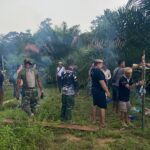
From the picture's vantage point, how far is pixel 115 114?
38.2ft

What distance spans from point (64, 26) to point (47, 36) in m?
1.51

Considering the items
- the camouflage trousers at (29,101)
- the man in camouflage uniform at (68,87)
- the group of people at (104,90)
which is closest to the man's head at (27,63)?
the camouflage trousers at (29,101)

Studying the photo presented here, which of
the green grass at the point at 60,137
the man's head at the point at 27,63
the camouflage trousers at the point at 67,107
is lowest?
the green grass at the point at 60,137

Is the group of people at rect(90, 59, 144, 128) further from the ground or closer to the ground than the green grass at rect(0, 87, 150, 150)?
further from the ground

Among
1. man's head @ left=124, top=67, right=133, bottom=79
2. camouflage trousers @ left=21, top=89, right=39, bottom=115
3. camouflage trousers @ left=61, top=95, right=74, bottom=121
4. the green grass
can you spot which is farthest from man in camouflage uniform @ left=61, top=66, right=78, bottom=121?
man's head @ left=124, top=67, right=133, bottom=79

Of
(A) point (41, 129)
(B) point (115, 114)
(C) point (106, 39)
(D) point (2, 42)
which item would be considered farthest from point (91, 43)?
(D) point (2, 42)

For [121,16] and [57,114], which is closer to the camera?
[57,114]

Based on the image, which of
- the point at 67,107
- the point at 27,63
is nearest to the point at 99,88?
the point at 67,107

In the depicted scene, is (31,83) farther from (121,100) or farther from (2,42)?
(2,42)

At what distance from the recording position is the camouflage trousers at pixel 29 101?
964cm

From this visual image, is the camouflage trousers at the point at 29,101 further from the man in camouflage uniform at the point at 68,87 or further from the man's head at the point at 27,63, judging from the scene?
the man in camouflage uniform at the point at 68,87

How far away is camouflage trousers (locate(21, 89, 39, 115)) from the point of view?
9.64m

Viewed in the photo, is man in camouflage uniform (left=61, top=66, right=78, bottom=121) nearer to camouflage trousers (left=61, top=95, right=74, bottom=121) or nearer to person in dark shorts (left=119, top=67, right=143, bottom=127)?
camouflage trousers (left=61, top=95, right=74, bottom=121)

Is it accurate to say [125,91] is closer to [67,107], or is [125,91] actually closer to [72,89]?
[72,89]
